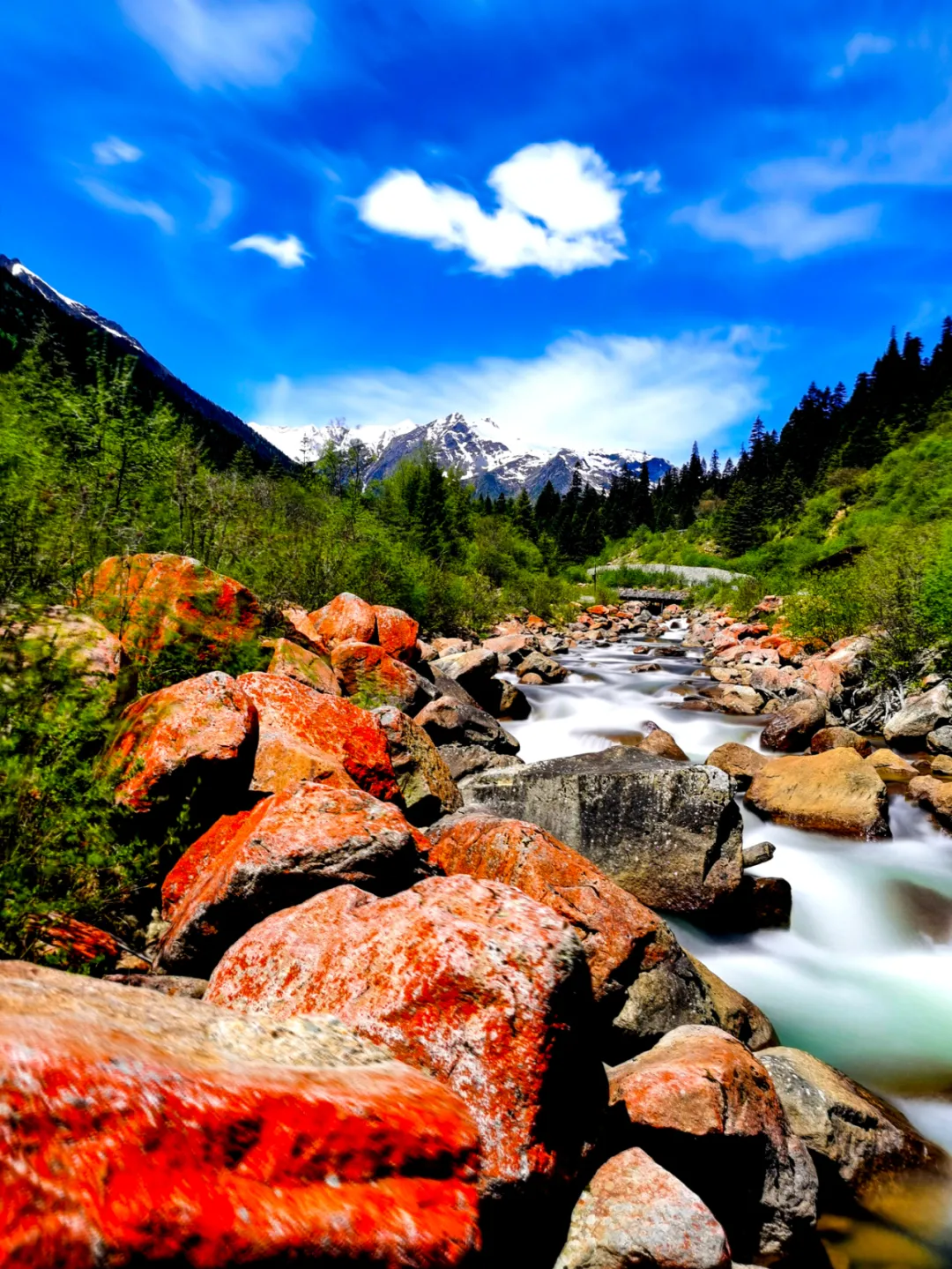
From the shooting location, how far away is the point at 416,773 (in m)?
8.09

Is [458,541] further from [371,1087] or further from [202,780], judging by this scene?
[371,1087]

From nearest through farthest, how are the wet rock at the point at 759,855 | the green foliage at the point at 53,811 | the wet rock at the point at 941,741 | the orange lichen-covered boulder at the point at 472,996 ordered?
the orange lichen-covered boulder at the point at 472,996 → the green foliage at the point at 53,811 → the wet rock at the point at 759,855 → the wet rock at the point at 941,741

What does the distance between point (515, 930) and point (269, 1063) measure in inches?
56.3

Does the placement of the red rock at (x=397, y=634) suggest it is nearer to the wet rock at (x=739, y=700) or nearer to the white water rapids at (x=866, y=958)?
the white water rapids at (x=866, y=958)

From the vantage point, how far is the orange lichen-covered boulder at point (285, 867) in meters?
4.35

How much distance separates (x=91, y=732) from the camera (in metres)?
4.56

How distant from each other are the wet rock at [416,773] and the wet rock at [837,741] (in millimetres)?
10178

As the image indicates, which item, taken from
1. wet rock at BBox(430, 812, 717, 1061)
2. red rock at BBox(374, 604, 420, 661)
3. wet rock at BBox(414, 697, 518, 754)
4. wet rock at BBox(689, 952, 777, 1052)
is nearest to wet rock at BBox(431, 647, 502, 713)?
red rock at BBox(374, 604, 420, 661)

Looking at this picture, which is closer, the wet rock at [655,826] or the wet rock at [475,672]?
the wet rock at [655,826]

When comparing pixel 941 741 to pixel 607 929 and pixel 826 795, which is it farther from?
pixel 607 929

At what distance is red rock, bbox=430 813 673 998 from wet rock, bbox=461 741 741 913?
91.7 inches

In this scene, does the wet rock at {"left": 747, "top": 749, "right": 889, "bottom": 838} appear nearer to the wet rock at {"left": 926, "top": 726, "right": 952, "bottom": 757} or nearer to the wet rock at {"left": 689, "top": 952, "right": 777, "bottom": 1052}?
the wet rock at {"left": 926, "top": 726, "right": 952, "bottom": 757}

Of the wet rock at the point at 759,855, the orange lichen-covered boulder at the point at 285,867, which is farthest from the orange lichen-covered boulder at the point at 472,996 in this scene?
the wet rock at the point at 759,855

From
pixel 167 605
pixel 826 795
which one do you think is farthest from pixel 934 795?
pixel 167 605
